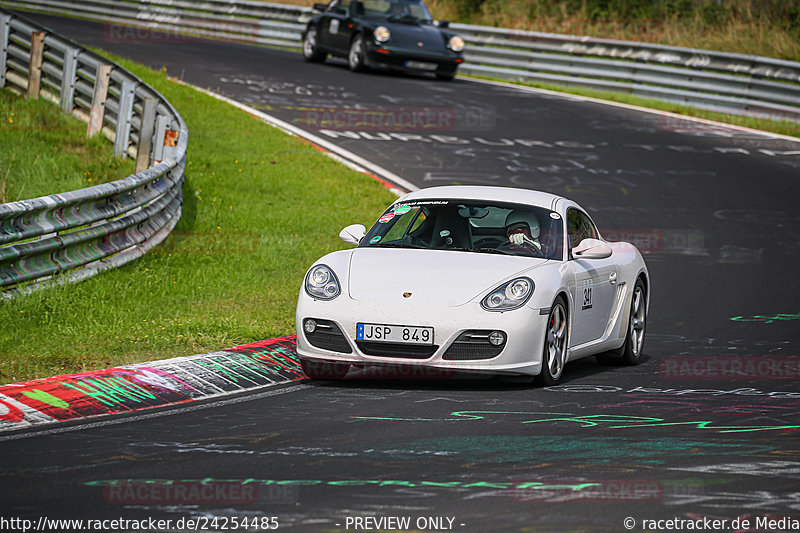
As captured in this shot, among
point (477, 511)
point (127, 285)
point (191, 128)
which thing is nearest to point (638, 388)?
point (477, 511)

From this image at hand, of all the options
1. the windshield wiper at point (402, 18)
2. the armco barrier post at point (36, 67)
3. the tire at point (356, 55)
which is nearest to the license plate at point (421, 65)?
the windshield wiper at point (402, 18)

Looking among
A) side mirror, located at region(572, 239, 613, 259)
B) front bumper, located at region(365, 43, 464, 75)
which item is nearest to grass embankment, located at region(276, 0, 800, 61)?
front bumper, located at region(365, 43, 464, 75)

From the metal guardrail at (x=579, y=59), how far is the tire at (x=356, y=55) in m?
3.42

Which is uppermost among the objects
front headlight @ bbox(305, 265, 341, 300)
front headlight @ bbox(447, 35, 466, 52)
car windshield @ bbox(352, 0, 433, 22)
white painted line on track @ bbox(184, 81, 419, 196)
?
car windshield @ bbox(352, 0, 433, 22)

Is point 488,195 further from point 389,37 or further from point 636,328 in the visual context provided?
point 389,37

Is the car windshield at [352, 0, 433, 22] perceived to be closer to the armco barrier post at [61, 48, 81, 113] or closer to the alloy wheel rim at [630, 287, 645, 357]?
the armco barrier post at [61, 48, 81, 113]

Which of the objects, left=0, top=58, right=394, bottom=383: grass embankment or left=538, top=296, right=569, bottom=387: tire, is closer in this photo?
left=538, top=296, right=569, bottom=387: tire

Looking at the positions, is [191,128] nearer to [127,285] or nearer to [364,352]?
[127,285]

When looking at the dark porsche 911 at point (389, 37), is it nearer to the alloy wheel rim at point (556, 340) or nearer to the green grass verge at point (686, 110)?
the green grass verge at point (686, 110)

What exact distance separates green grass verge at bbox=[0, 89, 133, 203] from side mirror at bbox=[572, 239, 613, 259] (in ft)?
22.4

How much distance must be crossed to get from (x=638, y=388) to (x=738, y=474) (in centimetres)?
265

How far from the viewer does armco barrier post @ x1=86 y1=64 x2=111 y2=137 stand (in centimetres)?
1739

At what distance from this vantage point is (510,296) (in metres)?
8.15

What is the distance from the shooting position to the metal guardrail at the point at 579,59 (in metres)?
25.6
